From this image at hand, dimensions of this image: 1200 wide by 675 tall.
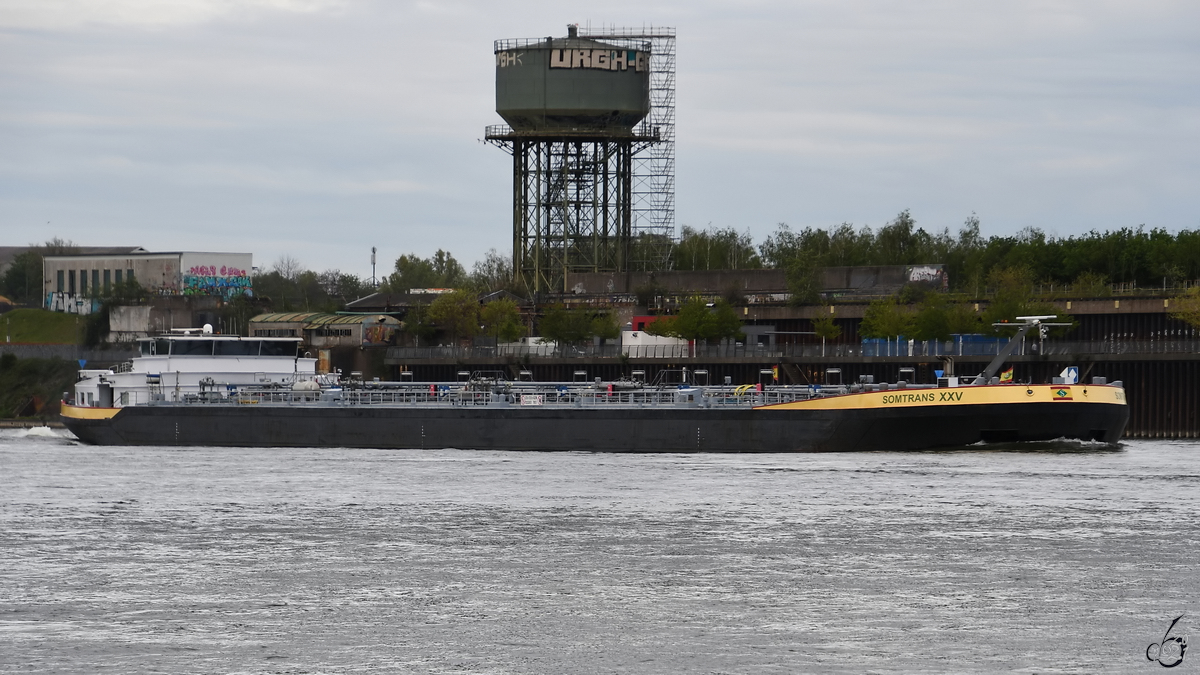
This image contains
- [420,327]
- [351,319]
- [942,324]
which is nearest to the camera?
[942,324]

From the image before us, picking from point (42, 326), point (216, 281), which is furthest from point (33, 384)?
point (42, 326)

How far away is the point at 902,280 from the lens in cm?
11762

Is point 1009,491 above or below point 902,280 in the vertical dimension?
below

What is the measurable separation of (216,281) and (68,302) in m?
20.1

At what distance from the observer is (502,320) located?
401 ft

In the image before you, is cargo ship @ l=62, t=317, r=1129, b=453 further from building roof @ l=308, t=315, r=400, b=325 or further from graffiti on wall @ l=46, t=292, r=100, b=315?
graffiti on wall @ l=46, t=292, r=100, b=315

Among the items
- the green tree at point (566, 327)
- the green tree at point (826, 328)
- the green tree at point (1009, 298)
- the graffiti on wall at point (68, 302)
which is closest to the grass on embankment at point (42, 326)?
the graffiti on wall at point (68, 302)

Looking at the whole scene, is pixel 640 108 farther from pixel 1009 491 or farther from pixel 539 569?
pixel 539 569

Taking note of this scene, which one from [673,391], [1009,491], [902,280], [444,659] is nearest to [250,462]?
[673,391]

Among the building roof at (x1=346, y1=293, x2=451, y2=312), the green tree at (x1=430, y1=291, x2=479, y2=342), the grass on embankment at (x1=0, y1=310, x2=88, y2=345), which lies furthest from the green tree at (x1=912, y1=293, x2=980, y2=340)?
the grass on embankment at (x1=0, y1=310, x2=88, y2=345)

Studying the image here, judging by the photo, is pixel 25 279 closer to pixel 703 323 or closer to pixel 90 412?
pixel 703 323

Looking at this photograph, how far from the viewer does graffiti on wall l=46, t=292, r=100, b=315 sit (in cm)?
15525

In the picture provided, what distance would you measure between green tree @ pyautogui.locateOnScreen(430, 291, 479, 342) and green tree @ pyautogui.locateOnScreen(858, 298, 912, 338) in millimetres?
31153

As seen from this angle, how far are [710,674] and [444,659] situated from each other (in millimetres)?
4032
